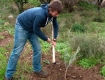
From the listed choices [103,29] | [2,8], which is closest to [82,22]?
[103,29]

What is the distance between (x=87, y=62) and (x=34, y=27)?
1977 millimetres

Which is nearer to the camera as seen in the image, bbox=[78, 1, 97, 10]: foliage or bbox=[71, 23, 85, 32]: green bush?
bbox=[71, 23, 85, 32]: green bush

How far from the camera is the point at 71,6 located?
13344mm

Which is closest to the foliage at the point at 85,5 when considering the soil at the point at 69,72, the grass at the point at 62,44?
the grass at the point at 62,44

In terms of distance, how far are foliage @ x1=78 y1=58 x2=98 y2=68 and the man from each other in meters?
0.98

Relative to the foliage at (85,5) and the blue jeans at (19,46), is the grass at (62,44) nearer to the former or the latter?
the blue jeans at (19,46)

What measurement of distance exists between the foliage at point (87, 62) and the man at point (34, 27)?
0.98 metres

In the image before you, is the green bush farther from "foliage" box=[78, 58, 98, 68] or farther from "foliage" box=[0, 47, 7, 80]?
"foliage" box=[78, 58, 98, 68]

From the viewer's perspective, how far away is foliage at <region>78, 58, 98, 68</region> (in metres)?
6.00

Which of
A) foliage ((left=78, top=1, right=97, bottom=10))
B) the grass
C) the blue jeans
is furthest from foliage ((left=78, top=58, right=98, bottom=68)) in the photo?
foliage ((left=78, top=1, right=97, bottom=10))

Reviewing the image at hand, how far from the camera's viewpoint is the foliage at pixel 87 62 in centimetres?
600

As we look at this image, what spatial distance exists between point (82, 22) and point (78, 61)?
15.4 ft

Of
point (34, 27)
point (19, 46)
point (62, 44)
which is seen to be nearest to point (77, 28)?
point (62, 44)

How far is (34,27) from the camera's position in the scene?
4594mm
